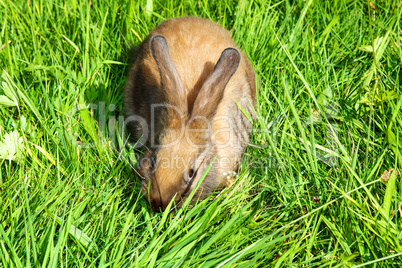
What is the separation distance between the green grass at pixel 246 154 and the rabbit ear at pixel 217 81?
1.40ft

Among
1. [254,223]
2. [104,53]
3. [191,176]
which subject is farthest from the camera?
[104,53]

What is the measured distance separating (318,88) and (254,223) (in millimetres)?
1500

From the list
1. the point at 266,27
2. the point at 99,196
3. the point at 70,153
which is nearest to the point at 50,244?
the point at 99,196

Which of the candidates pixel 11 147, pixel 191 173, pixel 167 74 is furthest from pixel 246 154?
pixel 11 147

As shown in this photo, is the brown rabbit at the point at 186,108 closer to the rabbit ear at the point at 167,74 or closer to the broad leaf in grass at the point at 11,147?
the rabbit ear at the point at 167,74

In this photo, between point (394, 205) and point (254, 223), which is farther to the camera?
point (254, 223)

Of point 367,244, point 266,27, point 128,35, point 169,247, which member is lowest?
point 169,247

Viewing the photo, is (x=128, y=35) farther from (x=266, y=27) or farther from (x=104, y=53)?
(x=266, y=27)

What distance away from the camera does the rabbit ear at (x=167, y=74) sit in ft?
11.1

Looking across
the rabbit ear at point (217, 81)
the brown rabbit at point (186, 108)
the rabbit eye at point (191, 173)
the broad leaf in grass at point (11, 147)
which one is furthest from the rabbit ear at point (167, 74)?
the broad leaf in grass at point (11, 147)

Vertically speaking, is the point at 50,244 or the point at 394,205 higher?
the point at 394,205

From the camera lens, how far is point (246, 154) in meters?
3.62

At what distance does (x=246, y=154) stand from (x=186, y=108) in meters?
0.66

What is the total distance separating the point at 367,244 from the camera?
104 inches
